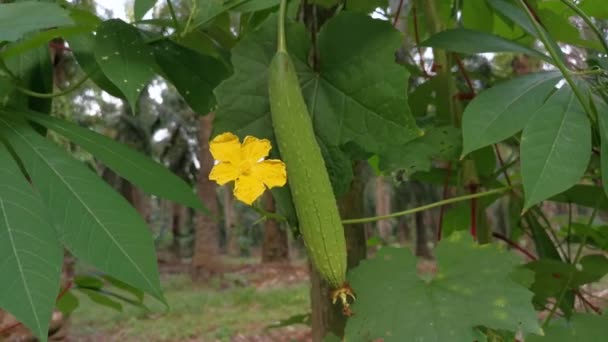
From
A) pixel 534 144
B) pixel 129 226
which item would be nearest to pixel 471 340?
pixel 534 144

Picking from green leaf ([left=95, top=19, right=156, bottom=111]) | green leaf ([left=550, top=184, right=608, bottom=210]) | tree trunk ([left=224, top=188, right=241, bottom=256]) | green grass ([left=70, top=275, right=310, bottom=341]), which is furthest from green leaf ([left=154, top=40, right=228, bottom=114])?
tree trunk ([left=224, top=188, right=241, bottom=256])

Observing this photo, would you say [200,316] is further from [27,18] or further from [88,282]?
[27,18]

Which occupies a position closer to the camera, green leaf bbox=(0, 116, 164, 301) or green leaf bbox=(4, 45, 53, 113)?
green leaf bbox=(0, 116, 164, 301)

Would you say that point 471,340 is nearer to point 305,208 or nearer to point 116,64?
point 305,208

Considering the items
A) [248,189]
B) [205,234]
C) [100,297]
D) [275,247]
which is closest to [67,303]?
[100,297]

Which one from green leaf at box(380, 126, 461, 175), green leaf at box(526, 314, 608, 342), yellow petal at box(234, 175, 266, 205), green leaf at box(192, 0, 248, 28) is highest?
green leaf at box(192, 0, 248, 28)

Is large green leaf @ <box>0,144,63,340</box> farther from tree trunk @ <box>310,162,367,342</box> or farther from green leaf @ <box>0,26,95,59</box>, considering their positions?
tree trunk @ <box>310,162,367,342</box>
